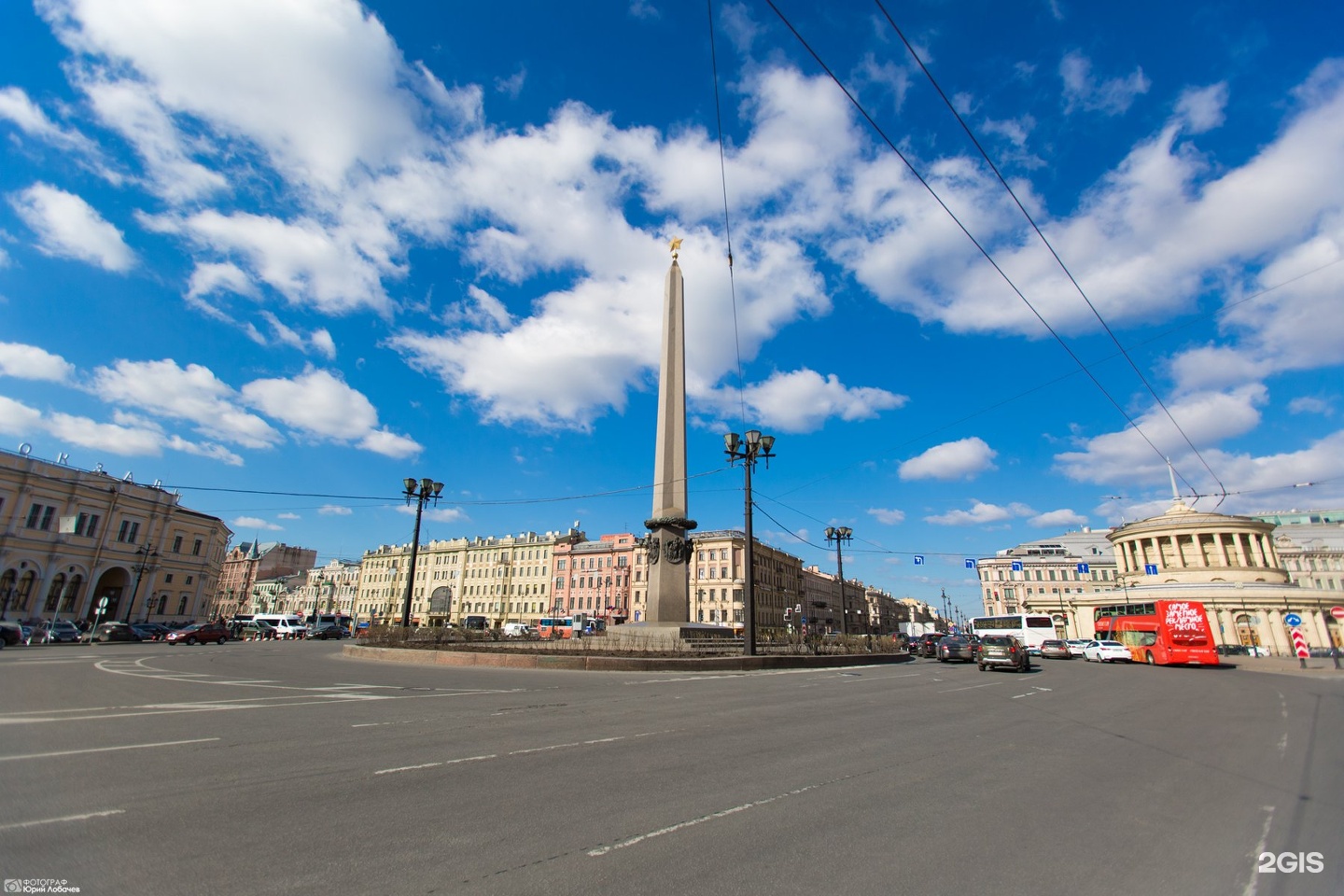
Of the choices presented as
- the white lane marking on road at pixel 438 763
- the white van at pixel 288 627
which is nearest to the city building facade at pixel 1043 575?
the white van at pixel 288 627

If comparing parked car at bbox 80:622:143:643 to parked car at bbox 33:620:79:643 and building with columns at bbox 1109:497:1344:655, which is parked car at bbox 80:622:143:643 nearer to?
parked car at bbox 33:620:79:643

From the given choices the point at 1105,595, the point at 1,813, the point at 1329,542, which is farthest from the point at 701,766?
the point at 1329,542

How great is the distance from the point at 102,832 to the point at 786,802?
5.17 metres

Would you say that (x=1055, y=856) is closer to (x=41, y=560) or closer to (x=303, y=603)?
(x=41, y=560)

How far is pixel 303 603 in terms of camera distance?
4786 inches

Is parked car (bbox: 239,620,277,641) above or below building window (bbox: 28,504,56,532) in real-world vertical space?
below

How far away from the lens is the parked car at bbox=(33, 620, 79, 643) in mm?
35719

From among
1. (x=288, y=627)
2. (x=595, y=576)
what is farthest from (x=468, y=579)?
(x=288, y=627)

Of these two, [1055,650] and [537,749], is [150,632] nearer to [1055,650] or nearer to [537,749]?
[537,749]

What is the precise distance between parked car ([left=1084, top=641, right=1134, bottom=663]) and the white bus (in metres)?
3.64

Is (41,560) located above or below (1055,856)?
above

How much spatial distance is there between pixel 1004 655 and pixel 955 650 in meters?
7.06

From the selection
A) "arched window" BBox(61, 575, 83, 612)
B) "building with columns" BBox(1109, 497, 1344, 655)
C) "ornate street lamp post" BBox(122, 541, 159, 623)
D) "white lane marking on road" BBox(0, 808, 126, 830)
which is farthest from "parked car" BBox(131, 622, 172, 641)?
"building with columns" BBox(1109, 497, 1344, 655)

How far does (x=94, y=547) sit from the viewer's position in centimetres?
4934
